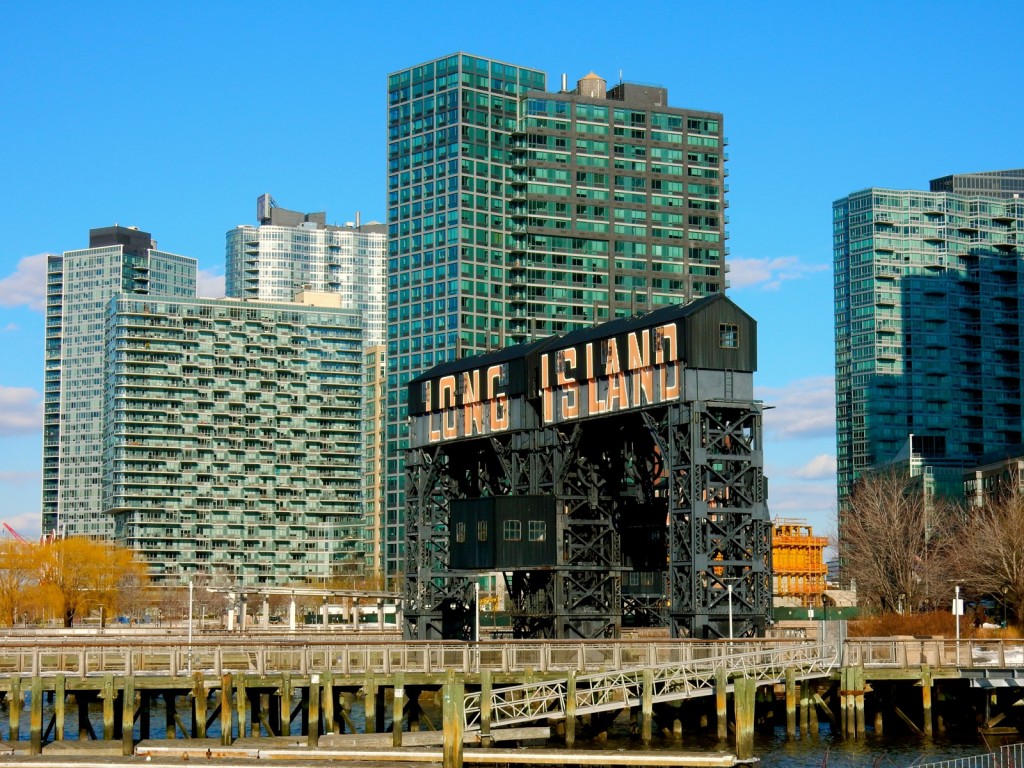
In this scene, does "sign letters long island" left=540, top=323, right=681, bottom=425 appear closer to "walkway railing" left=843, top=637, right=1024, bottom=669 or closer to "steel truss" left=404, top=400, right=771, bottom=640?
"steel truss" left=404, top=400, right=771, bottom=640

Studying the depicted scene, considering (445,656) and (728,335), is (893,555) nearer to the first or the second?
(728,335)

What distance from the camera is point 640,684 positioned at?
227ft

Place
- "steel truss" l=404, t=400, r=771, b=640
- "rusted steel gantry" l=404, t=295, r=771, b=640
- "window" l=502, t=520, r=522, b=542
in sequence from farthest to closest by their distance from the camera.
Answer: "window" l=502, t=520, r=522, b=542 < "rusted steel gantry" l=404, t=295, r=771, b=640 < "steel truss" l=404, t=400, r=771, b=640

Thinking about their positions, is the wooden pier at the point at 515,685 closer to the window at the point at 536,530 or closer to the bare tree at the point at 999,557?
the window at the point at 536,530

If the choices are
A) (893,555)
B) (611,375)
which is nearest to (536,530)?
(611,375)

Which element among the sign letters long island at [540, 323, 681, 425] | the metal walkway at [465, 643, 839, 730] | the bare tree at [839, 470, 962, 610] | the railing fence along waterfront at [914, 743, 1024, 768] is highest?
the sign letters long island at [540, 323, 681, 425]

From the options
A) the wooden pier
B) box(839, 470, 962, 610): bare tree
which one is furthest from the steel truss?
box(839, 470, 962, 610): bare tree

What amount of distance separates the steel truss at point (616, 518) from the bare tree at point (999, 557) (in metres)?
30.7

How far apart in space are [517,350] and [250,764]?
52507 mm

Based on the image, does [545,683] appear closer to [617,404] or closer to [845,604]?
[617,404]

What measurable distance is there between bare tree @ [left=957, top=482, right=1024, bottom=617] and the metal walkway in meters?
55.3

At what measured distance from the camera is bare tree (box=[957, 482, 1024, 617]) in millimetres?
123562

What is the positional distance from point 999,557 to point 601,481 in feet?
156

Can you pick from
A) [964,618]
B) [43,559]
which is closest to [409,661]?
[964,618]
